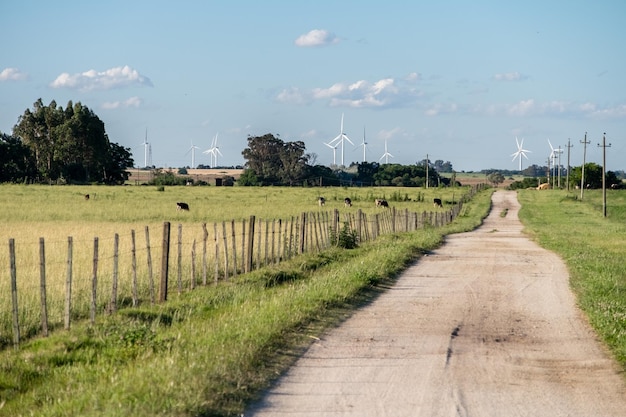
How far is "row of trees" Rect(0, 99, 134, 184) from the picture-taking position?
348 ft

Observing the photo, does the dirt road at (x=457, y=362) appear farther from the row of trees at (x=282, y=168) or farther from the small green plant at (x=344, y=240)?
the row of trees at (x=282, y=168)

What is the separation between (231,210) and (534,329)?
140ft

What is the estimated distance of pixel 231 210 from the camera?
55.0 meters

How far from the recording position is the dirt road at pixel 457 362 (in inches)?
333

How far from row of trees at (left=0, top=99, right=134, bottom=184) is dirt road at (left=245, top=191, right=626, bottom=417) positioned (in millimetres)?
93902

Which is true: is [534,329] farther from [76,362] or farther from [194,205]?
[194,205]

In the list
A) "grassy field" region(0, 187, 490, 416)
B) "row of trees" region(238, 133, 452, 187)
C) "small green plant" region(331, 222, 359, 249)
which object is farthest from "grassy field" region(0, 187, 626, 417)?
"row of trees" region(238, 133, 452, 187)

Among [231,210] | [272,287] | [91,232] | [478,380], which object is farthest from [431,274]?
[231,210]

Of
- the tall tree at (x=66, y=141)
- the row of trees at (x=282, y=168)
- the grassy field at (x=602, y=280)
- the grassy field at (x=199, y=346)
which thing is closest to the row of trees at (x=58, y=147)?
the tall tree at (x=66, y=141)

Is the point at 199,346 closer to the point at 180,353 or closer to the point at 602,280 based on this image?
the point at 180,353

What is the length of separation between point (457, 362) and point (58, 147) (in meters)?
102

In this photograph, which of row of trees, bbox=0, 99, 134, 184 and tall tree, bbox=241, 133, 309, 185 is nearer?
row of trees, bbox=0, 99, 134, 184

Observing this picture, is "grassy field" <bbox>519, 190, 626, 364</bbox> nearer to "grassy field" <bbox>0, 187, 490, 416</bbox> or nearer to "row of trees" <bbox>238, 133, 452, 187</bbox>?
"grassy field" <bbox>0, 187, 490, 416</bbox>

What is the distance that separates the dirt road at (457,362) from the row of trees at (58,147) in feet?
308
